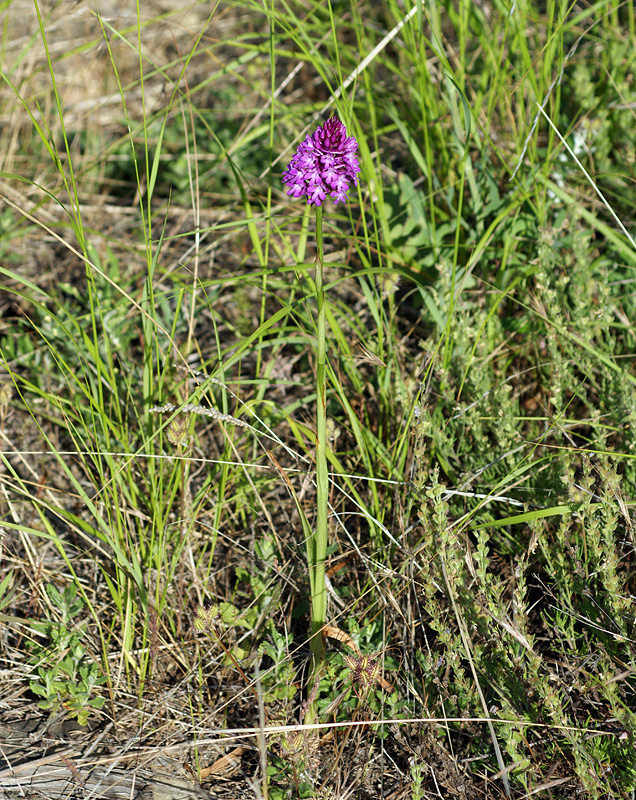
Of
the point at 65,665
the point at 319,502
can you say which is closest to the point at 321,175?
the point at 319,502

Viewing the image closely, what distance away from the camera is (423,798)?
1.55 metres

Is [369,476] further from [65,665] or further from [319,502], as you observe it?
[65,665]

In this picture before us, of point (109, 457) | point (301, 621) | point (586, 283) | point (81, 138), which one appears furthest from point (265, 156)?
point (301, 621)

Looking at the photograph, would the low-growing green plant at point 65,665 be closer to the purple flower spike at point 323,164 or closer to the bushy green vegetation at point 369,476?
the bushy green vegetation at point 369,476

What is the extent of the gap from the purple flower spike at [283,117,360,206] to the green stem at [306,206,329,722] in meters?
0.05

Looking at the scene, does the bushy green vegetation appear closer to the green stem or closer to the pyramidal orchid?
the green stem

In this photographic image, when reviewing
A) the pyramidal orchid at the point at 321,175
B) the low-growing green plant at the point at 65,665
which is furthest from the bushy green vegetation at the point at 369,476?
the pyramidal orchid at the point at 321,175

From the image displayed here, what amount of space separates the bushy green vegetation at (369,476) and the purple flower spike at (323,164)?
28cm

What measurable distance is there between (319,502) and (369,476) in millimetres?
544

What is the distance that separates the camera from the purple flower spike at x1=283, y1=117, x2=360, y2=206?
1282 millimetres

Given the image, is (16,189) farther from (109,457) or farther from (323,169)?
(323,169)

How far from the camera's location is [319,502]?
4.69 ft

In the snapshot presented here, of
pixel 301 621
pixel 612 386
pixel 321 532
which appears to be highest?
pixel 612 386

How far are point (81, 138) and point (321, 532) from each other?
2.95 meters
